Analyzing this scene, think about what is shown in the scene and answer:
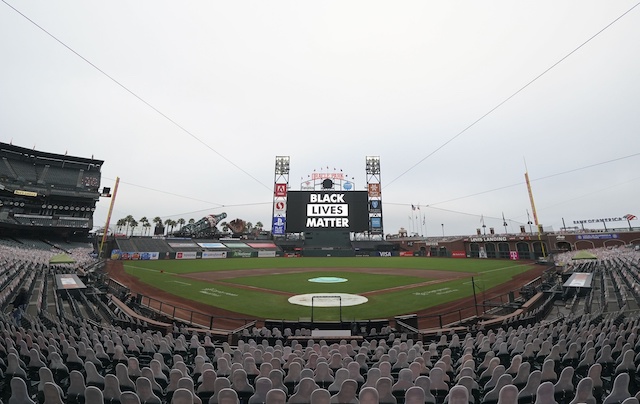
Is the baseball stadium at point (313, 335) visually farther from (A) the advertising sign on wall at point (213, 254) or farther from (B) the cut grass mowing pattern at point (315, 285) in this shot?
(A) the advertising sign on wall at point (213, 254)

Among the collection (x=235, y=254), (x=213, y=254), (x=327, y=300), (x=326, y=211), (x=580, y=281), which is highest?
(x=326, y=211)

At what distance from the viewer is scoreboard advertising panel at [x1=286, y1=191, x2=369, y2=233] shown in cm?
6134

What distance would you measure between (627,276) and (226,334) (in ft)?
82.8

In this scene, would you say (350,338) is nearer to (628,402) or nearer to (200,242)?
(628,402)

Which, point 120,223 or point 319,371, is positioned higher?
point 120,223

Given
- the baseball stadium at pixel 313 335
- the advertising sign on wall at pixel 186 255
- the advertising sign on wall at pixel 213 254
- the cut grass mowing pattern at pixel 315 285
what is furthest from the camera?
the advertising sign on wall at pixel 213 254

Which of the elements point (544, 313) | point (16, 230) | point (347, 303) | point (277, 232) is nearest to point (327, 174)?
point (277, 232)

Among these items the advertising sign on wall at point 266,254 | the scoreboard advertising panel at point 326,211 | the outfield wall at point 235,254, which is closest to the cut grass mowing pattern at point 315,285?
the scoreboard advertising panel at point 326,211

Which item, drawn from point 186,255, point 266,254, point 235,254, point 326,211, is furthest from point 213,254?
point 326,211

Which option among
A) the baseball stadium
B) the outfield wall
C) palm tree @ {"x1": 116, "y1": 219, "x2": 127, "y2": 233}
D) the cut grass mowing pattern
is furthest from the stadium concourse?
palm tree @ {"x1": 116, "y1": 219, "x2": 127, "y2": 233}

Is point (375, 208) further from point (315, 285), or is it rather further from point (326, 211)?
point (315, 285)

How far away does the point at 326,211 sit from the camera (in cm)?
6197

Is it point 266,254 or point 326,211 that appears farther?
point 266,254

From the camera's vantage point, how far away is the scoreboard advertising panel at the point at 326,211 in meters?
61.3
